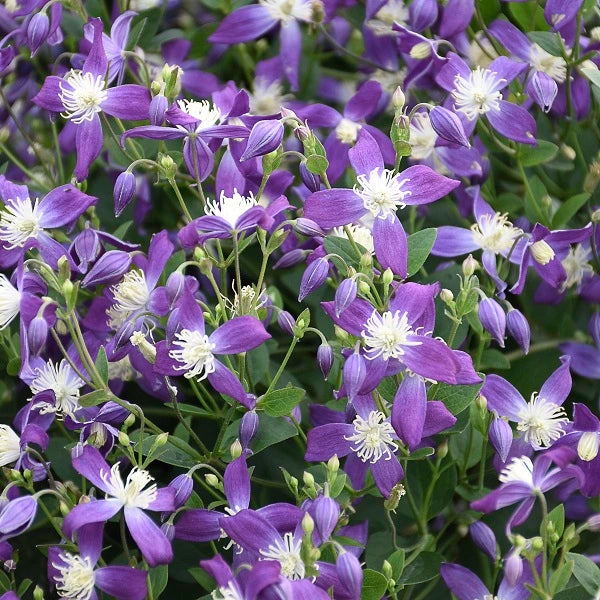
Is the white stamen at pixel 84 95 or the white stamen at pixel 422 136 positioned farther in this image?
the white stamen at pixel 422 136

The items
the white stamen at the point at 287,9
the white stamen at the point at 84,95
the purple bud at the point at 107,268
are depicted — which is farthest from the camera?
the white stamen at the point at 287,9

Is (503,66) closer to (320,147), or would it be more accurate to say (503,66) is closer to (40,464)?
(320,147)

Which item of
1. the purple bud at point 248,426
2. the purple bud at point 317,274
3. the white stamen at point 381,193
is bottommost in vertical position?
the purple bud at point 248,426

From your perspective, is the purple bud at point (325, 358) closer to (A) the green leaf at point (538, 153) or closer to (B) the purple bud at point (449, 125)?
(B) the purple bud at point (449, 125)

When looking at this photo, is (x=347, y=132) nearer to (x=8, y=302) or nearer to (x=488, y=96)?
(x=488, y=96)

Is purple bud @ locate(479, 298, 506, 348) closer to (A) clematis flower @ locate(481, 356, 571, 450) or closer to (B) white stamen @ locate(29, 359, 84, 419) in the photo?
(A) clematis flower @ locate(481, 356, 571, 450)

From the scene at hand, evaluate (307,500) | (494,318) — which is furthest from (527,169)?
(307,500)

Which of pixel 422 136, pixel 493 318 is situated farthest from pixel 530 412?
pixel 422 136

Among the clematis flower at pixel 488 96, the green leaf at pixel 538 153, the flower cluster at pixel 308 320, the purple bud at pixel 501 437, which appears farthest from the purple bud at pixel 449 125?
the purple bud at pixel 501 437
